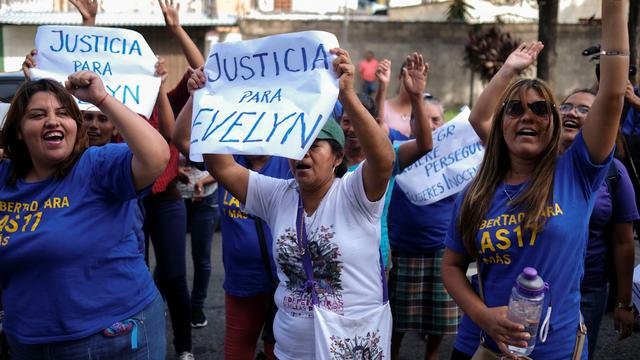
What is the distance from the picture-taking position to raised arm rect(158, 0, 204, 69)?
3.46 metres

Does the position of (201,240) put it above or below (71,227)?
below

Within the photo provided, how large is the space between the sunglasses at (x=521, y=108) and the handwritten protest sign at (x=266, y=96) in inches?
25.4

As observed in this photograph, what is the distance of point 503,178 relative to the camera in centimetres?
255

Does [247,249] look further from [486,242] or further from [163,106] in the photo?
[486,242]

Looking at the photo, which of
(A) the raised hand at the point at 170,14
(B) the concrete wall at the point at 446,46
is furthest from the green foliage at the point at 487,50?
(A) the raised hand at the point at 170,14

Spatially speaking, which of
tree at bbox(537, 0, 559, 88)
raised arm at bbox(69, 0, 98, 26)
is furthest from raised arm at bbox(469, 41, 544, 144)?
tree at bbox(537, 0, 559, 88)

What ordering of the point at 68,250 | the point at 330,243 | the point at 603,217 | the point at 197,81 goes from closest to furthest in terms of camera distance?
the point at 68,250 → the point at 330,243 → the point at 197,81 → the point at 603,217

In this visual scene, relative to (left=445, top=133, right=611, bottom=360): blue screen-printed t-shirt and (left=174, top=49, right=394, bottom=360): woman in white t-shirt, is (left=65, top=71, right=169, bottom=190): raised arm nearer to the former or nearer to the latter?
(left=174, top=49, right=394, bottom=360): woman in white t-shirt

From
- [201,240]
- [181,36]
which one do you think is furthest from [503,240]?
[201,240]

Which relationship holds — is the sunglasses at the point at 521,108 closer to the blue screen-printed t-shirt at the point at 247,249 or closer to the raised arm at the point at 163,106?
the blue screen-printed t-shirt at the point at 247,249

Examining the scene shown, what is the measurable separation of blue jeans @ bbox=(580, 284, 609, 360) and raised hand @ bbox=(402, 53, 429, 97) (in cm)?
123

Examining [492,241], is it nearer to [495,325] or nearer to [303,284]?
[495,325]

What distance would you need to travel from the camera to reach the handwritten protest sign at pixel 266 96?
240 centimetres

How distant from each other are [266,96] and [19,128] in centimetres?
94
